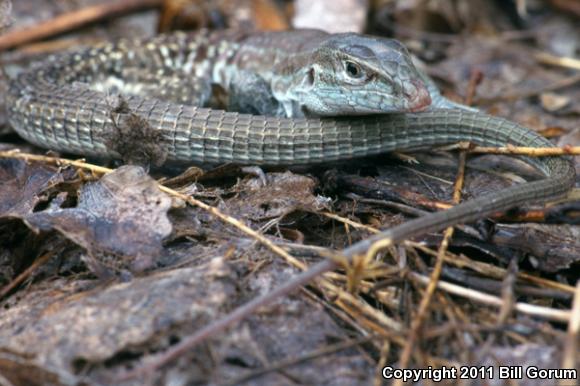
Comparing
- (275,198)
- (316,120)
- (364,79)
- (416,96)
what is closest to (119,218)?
(275,198)

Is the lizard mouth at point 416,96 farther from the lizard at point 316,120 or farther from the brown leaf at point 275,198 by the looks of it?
the brown leaf at point 275,198

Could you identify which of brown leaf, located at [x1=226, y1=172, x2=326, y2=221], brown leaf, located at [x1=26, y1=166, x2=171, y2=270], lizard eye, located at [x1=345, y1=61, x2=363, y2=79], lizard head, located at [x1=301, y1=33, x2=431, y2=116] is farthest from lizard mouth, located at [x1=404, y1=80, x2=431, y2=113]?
brown leaf, located at [x1=26, y1=166, x2=171, y2=270]

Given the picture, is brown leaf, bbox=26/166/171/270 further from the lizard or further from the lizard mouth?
Answer: the lizard mouth

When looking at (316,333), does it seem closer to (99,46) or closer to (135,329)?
(135,329)

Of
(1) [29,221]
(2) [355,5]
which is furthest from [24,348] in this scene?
(2) [355,5]

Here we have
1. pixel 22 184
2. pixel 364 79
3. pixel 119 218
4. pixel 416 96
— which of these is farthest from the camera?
pixel 22 184

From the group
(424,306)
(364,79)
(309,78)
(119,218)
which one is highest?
(364,79)

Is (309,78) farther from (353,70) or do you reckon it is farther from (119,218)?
(119,218)

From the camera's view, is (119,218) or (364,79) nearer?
(119,218)
